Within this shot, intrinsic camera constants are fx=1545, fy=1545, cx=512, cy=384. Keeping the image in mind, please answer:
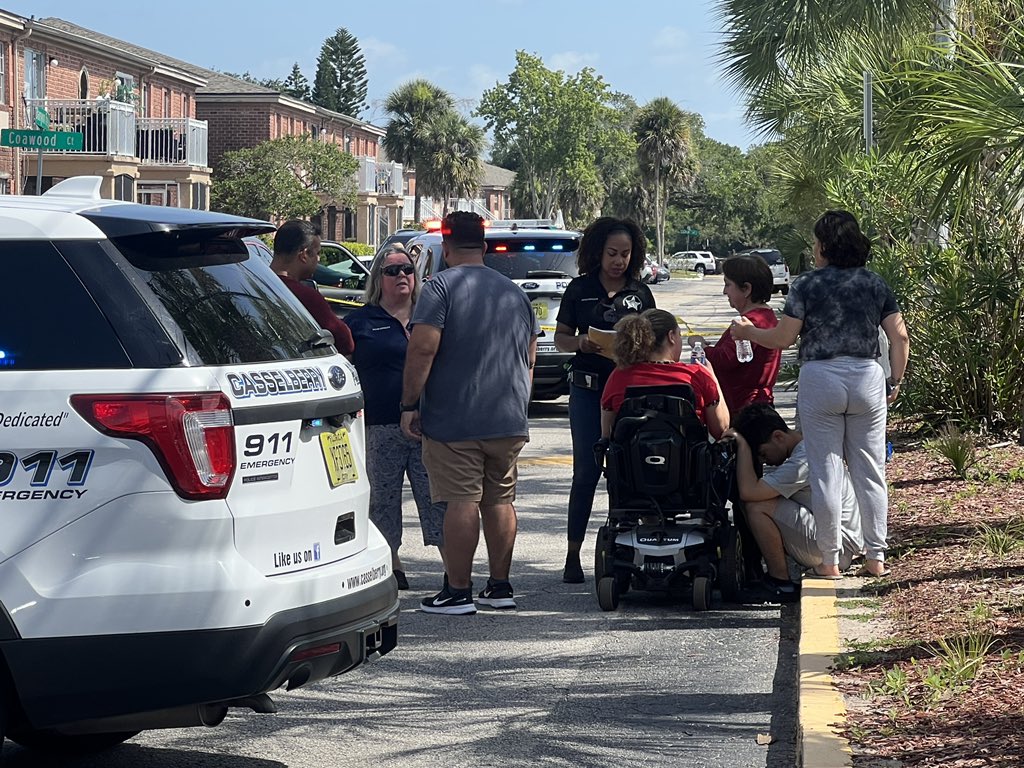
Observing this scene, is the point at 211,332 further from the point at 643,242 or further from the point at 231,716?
the point at 643,242

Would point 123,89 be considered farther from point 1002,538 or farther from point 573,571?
point 1002,538

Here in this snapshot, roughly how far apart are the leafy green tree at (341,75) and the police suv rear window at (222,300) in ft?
407

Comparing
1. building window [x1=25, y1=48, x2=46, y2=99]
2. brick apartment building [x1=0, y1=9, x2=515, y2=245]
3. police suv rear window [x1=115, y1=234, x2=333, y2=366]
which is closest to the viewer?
police suv rear window [x1=115, y1=234, x2=333, y2=366]

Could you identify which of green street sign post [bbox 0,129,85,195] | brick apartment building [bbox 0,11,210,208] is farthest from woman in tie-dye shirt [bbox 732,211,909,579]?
brick apartment building [bbox 0,11,210,208]

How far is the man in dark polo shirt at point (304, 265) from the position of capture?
7.71 meters

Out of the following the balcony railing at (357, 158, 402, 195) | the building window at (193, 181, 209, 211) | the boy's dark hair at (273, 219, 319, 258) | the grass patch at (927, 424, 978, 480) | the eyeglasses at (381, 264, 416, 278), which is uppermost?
the balcony railing at (357, 158, 402, 195)

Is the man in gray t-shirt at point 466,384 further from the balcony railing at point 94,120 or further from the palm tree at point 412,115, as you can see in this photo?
the palm tree at point 412,115

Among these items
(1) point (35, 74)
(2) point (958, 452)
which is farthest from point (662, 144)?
(2) point (958, 452)

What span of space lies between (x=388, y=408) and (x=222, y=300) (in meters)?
3.38

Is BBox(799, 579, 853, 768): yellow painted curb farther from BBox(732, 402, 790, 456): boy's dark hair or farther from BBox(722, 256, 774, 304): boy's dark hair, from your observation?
BBox(722, 256, 774, 304): boy's dark hair

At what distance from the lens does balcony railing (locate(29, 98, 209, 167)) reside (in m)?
38.9

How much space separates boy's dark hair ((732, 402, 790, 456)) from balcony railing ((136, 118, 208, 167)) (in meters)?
39.0

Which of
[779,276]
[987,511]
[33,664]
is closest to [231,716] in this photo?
[33,664]

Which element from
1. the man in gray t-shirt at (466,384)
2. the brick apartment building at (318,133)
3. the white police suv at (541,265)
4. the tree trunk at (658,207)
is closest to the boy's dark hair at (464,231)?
the man in gray t-shirt at (466,384)
